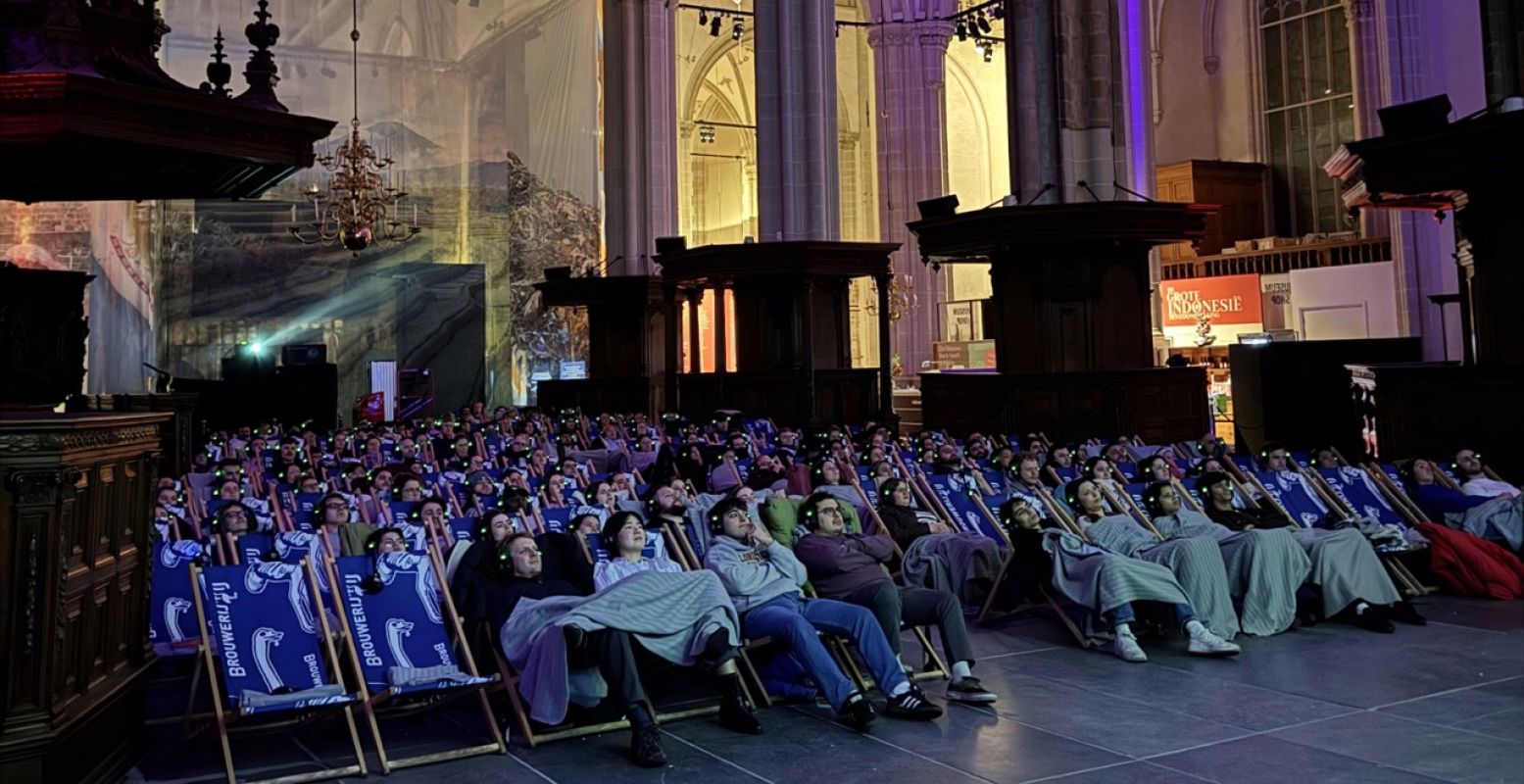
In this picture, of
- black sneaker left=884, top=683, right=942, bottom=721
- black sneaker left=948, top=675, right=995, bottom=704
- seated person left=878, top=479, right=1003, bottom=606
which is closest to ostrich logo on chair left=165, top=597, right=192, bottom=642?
black sneaker left=884, top=683, right=942, bottom=721

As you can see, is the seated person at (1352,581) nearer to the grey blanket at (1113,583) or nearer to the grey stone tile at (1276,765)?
the grey blanket at (1113,583)

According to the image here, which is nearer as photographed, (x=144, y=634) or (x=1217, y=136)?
(x=144, y=634)

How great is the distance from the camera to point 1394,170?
11.9 meters

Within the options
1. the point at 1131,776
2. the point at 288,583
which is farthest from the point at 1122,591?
Answer: the point at 288,583

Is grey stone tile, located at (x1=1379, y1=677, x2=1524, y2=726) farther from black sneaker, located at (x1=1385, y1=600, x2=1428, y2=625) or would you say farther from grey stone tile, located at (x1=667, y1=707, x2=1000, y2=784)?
grey stone tile, located at (x1=667, y1=707, x2=1000, y2=784)

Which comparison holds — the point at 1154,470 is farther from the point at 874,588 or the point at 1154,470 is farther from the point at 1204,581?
the point at 874,588

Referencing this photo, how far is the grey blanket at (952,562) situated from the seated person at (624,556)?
2.11m

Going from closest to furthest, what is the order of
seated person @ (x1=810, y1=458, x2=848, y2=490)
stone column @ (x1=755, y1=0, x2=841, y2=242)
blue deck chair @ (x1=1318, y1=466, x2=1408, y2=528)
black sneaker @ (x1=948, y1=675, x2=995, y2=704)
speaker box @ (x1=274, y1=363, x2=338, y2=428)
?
black sneaker @ (x1=948, y1=675, x2=995, y2=704)
blue deck chair @ (x1=1318, y1=466, x2=1408, y2=528)
seated person @ (x1=810, y1=458, x2=848, y2=490)
stone column @ (x1=755, y1=0, x2=841, y2=242)
speaker box @ (x1=274, y1=363, x2=338, y2=428)

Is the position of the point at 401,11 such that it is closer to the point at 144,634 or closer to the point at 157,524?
the point at 157,524

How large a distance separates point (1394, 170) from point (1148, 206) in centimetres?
463

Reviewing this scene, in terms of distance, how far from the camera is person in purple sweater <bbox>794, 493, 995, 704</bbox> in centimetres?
630

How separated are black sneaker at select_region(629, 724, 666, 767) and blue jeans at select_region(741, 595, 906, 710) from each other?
898 millimetres

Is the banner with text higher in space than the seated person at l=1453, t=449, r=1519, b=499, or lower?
higher

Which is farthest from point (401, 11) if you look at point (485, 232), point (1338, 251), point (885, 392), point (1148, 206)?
point (1338, 251)
